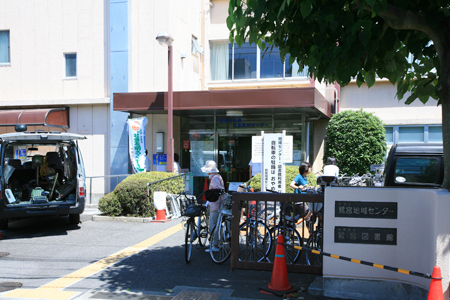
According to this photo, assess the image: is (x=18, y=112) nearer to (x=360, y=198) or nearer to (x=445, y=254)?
(x=360, y=198)

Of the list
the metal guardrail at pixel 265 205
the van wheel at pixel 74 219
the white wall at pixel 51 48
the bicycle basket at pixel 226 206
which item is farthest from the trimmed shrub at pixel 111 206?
the metal guardrail at pixel 265 205

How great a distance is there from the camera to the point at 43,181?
10945 mm

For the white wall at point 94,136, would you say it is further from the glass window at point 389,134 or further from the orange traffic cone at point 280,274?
the orange traffic cone at point 280,274

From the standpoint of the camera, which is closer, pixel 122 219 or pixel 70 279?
pixel 70 279

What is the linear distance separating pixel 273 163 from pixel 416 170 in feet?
13.1

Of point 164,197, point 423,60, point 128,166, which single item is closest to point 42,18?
point 128,166

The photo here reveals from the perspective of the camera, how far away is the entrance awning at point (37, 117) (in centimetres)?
1498

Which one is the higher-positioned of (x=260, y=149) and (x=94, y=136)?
(x=94, y=136)

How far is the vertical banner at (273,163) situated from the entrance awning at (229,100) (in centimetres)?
263

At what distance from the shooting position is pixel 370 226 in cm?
536

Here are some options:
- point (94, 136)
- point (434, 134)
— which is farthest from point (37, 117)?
point (434, 134)

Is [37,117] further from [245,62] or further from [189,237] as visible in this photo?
[189,237]

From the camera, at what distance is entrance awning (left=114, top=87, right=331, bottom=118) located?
1262cm

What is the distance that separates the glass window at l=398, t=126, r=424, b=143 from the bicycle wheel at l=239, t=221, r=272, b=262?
10.8 meters
